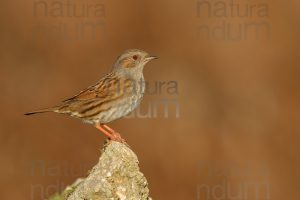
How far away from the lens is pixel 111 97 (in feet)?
38.2

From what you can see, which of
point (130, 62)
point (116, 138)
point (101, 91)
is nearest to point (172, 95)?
point (130, 62)

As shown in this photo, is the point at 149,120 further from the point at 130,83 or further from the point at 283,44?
the point at 130,83

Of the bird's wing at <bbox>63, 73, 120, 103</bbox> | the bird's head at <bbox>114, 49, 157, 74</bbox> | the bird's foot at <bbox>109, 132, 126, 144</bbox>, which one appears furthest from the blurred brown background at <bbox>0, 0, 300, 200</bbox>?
the bird's foot at <bbox>109, 132, 126, 144</bbox>

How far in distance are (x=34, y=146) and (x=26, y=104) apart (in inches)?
43.5

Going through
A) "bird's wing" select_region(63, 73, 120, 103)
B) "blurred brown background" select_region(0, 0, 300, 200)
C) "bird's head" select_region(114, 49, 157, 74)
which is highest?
"bird's head" select_region(114, 49, 157, 74)

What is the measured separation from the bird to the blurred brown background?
8670 millimetres

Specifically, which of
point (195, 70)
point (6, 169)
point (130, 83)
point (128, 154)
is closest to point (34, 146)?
point (6, 169)

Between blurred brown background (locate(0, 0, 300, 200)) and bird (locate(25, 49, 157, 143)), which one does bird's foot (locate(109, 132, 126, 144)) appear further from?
blurred brown background (locate(0, 0, 300, 200))

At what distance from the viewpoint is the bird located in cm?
1154

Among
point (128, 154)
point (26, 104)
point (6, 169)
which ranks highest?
point (128, 154)

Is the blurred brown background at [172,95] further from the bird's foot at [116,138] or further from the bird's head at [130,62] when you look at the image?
the bird's foot at [116,138]

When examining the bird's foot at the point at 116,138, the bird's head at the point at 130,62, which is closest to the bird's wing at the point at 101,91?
the bird's head at the point at 130,62

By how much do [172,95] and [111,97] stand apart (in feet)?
33.2

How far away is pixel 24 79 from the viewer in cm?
2217
